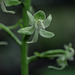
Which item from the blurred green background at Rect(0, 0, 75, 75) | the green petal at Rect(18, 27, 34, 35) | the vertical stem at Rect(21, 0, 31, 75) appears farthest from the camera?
the blurred green background at Rect(0, 0, 75, 75)

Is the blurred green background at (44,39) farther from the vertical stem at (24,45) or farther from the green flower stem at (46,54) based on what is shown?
the vertical stem at (24,45)

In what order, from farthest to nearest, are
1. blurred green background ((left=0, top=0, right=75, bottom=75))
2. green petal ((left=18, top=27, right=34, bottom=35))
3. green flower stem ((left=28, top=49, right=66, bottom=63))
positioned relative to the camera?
1. blurred green background ((left=0, top=0, right=75, bottom=75))
2. green flower stem ((left=28, top=49, right=66, bottom=63))
3. green petal ((left=18, top=27, right=34, bottom=35))

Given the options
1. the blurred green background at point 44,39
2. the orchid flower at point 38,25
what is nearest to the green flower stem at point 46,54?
the orchid flower at point 38,25

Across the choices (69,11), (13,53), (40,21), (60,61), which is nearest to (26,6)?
(40,21)

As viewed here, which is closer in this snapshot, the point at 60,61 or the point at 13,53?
the point at 60,61

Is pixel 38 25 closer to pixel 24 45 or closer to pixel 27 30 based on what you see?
pixel 27 30

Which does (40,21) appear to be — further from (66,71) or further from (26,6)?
(66,71)

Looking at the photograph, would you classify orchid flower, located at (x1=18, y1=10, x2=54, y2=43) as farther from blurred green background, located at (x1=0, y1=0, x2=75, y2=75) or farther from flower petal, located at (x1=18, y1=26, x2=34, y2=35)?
blurred green background, located at (x1=0, y1=0, x2=75, y2=75)

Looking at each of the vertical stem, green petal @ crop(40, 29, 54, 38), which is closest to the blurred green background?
the vertical stem
